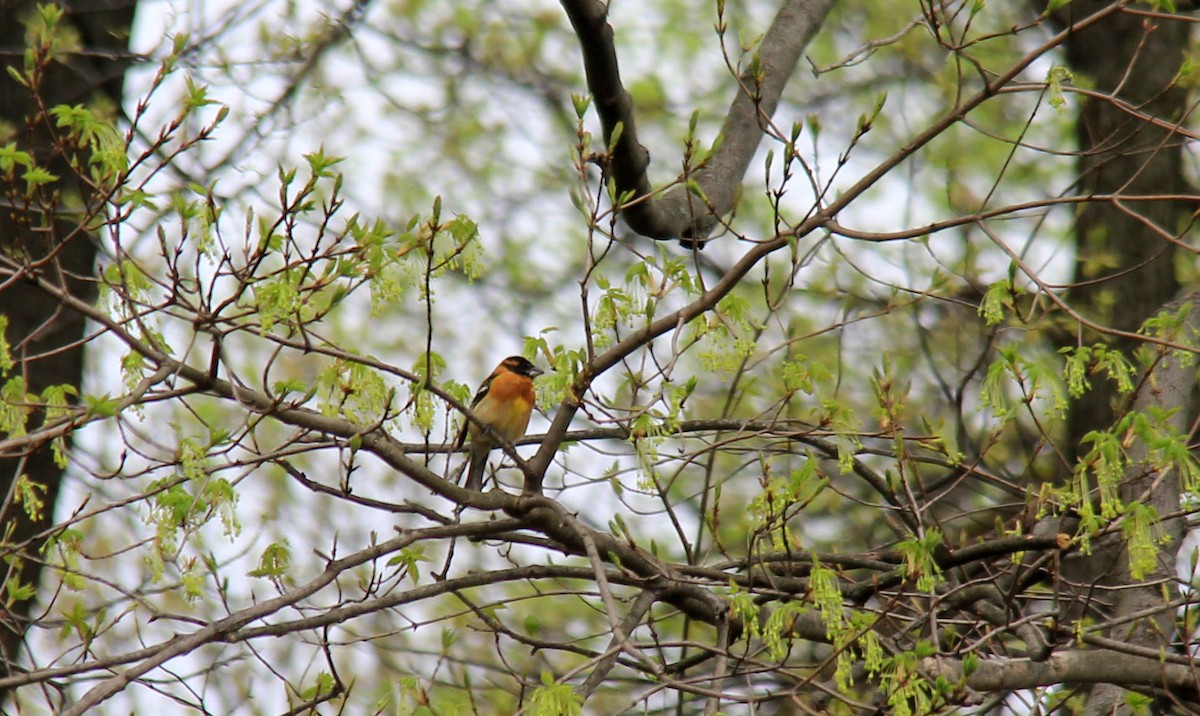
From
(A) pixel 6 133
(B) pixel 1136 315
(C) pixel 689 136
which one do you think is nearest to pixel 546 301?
(B) pixel 1136 315

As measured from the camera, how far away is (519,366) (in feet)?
23.6

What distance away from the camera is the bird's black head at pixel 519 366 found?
711cm

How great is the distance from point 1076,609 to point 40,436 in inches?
158

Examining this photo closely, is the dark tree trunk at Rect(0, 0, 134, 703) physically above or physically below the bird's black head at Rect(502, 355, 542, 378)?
above

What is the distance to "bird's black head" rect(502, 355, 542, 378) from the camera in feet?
23.3

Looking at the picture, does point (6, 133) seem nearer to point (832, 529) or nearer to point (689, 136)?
point (689, 136)

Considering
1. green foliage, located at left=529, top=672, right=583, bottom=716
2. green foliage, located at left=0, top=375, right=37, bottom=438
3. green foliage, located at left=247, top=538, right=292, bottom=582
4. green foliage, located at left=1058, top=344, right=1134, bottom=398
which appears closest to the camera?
green foliage, located at left=529, top=672, right=583, bottom=716

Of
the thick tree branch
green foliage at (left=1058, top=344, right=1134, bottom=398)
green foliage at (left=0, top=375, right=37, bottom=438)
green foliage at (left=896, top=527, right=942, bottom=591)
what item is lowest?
green foliage at (left=896, top=527, right=942, bottom=591)

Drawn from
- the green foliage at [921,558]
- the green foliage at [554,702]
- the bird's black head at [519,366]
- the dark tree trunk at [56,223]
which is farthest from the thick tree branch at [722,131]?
the dark tree trunk at [56,223]

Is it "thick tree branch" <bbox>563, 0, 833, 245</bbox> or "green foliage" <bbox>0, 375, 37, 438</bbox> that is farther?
"thick tree branch" <bbox>563, 0, 833, 245</bbox>

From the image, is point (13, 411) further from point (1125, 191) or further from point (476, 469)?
point (1125, 191)

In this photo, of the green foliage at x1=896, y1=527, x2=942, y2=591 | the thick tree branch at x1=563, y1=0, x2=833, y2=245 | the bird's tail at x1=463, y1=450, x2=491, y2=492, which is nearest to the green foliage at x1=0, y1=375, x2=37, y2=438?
the thick tree branch at x1=563, y1=0, x2=833, y2=245

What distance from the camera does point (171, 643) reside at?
3.53 meters

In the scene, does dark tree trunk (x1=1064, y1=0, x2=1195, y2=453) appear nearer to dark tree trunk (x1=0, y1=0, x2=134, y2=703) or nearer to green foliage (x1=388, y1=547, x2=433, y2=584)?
green foliage (x1=388, y1=547, x2=433, y2=584)
